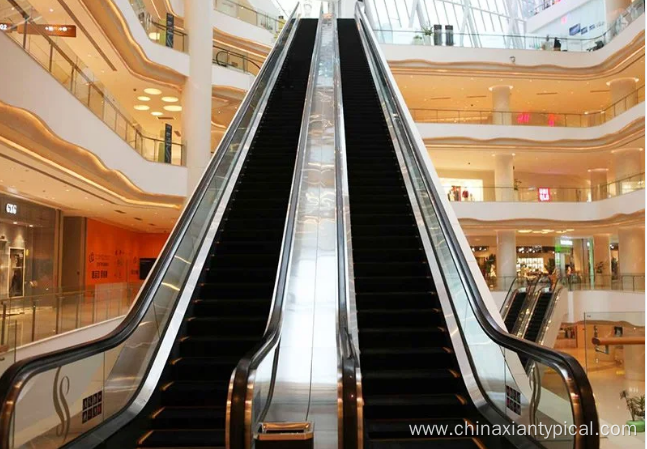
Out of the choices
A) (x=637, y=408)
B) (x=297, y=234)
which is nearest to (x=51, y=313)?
(x=297, y=234)

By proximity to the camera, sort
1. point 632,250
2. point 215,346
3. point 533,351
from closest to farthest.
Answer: point 533,351, point 215,346, point 632,250

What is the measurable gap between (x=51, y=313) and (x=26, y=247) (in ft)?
28.6

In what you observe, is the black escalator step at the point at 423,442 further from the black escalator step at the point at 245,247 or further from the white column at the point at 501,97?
the white column at the point at 501,97

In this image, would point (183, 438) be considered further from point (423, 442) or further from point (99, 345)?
point (423, 442)

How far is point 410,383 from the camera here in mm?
4898

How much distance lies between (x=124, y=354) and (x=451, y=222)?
11.8ft

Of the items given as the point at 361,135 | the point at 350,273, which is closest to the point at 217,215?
the point at 350,273

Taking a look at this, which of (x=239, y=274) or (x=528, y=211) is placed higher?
(x=528, y=211)

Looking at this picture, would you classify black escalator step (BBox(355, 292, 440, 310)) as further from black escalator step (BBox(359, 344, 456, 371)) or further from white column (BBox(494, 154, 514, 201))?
white column (BBox(494, 154, 514, 201))

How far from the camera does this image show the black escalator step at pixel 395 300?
19.7ft

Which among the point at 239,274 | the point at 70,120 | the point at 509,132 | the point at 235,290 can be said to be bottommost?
the point at 235,290

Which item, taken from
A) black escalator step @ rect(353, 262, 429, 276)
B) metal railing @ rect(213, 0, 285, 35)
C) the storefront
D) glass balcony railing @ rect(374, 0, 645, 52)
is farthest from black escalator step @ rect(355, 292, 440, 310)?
glass balcony railing @ rect(374, 0, 645, 52)

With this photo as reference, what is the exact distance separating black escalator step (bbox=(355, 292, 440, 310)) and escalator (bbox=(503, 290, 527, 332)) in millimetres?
15244

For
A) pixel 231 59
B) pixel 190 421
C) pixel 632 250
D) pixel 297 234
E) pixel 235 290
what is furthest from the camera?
pixel 632 250
